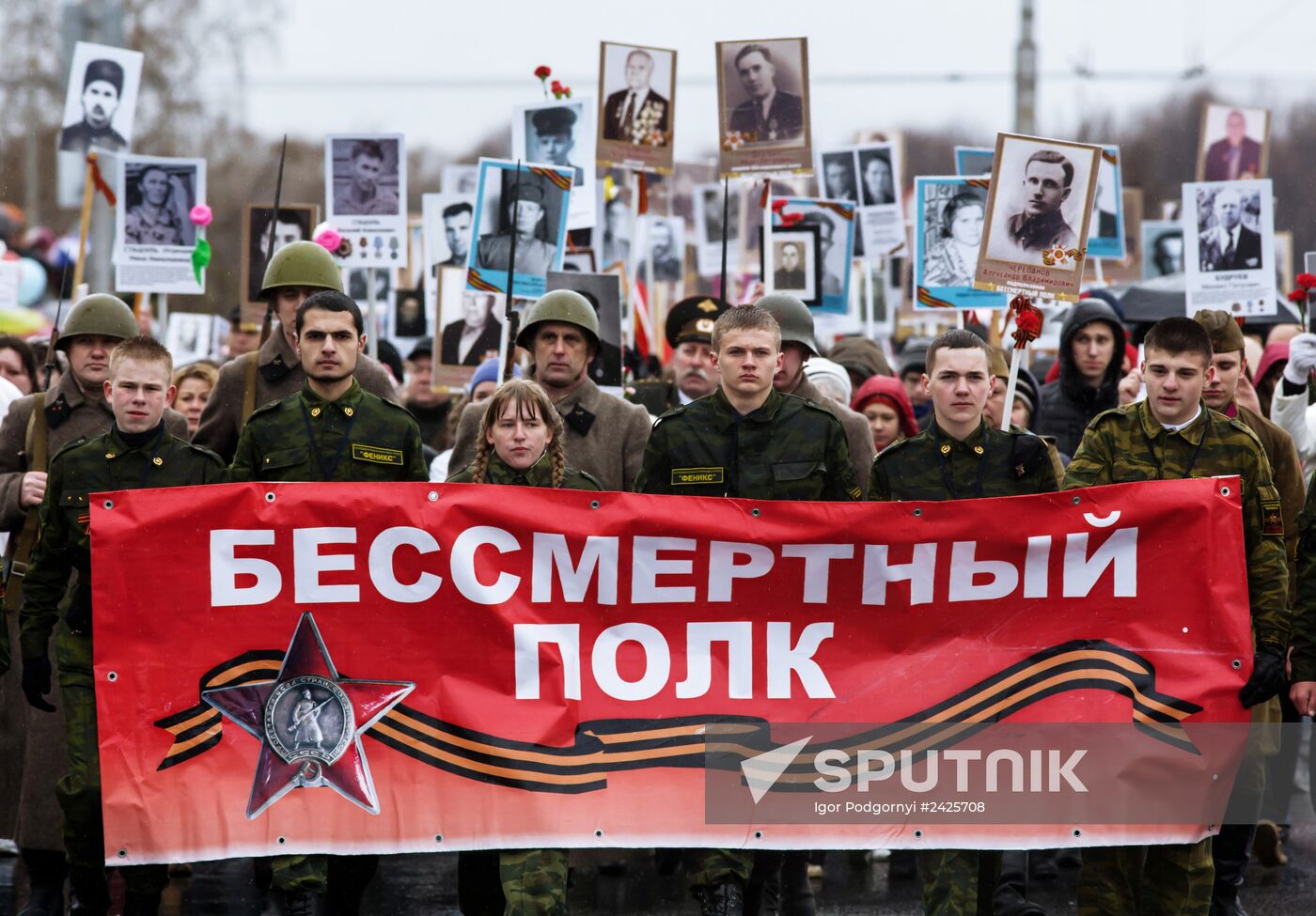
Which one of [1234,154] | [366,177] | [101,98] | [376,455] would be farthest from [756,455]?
[1234,154]

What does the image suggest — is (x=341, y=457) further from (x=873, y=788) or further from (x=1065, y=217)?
(x=1065, y=217)

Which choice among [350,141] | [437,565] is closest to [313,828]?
[437,565]

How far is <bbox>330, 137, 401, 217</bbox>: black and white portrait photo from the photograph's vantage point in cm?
1164

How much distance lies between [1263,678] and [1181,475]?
79 centimetres

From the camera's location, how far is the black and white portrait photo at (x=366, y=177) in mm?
11641

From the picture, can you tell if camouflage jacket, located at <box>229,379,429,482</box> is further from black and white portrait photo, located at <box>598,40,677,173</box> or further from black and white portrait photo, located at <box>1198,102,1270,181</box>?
black and white portrait photo, located at <box>1198,102,1270,181</box>

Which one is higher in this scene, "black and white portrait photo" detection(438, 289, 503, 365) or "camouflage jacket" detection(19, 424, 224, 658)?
"black and white portrait photo" detection(438, 289, 503, 365)

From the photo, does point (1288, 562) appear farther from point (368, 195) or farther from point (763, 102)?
point (368, 195)

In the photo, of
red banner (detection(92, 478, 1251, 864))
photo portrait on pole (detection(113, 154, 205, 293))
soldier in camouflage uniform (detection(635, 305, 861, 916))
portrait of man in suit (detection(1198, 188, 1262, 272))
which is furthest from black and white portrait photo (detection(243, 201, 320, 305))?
portrait of man in suit (detection(1198, 188, 1262, 272))

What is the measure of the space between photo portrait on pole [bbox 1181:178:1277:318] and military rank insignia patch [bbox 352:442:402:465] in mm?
6257

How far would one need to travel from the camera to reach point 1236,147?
16641 mm

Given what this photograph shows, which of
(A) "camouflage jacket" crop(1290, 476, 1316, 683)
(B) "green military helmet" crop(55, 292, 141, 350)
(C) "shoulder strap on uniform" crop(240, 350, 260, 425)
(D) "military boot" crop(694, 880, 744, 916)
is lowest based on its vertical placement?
(D) "military boot" crop(694, 880, 744, 916)

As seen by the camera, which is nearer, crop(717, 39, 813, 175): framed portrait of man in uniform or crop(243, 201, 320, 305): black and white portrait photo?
crop(717, 39, 813, 175): framed portrait of man in uniform

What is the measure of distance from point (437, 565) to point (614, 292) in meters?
3.35
